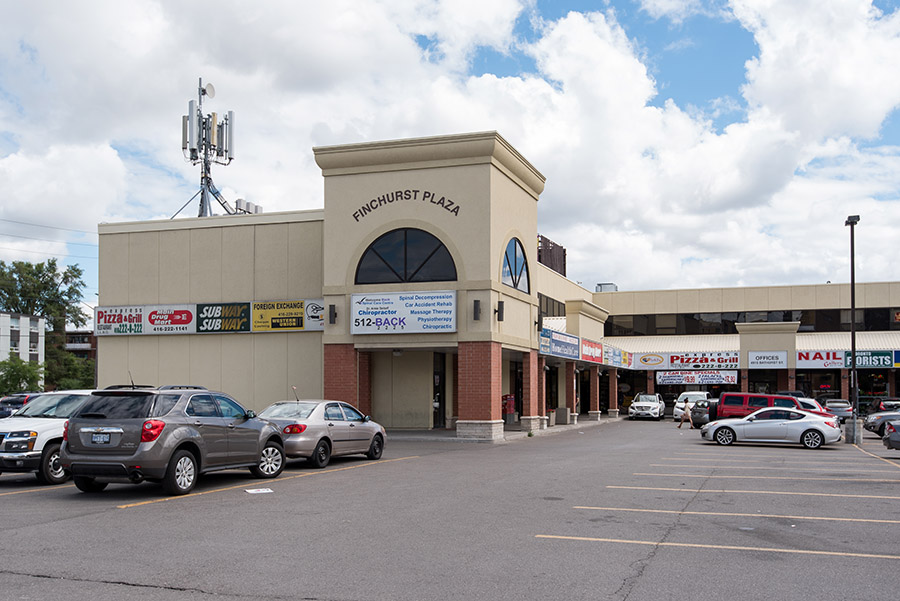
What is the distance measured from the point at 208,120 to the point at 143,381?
Answer: 64.9 ft

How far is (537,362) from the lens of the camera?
3472 centimetres

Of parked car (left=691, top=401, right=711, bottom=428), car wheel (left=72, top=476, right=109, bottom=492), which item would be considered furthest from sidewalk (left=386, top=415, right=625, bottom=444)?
car wheel (left=72, top=476, right=109, bottom=492)

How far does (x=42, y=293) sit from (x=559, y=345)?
75484 millimetres

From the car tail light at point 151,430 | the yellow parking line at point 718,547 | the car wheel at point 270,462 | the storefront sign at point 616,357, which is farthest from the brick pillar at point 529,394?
the yellow parking line at point 718,547

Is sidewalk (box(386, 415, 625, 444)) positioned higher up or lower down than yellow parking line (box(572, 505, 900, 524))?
lower down

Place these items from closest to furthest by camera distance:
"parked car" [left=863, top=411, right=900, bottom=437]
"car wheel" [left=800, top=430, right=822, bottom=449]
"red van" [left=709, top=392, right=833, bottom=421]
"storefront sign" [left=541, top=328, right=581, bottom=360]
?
1. "car wheel" [left=800, top=430, right=822, bottom=449]
2. "red van" [left=709, top=392, right=833, bottom=421]
3. "parked car" [left=863, top=411, right=900, bottom=437]
4. "storefront sign" [left=541, top=328, right=581, bottom=360]

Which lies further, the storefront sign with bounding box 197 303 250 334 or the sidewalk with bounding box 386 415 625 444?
the storefront sign with bounding box 197 303 250 334

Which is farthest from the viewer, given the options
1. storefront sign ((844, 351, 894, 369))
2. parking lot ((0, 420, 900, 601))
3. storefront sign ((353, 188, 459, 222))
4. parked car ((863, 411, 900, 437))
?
storefront sign ((844, 351, 894, 369))

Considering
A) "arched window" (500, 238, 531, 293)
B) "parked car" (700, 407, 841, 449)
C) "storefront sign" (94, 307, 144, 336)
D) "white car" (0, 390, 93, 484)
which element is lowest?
"parked car" (700, 407, 841, 449)

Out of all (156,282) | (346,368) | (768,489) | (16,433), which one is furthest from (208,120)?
(768,489)

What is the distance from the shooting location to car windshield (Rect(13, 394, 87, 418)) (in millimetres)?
16562

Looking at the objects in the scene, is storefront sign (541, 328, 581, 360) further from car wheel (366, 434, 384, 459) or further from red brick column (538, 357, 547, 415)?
car wheel (366, 434, 384, 459)

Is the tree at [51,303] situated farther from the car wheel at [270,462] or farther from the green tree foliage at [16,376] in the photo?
the car wheel at [270,462]

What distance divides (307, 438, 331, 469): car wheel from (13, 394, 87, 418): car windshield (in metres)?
4.89
